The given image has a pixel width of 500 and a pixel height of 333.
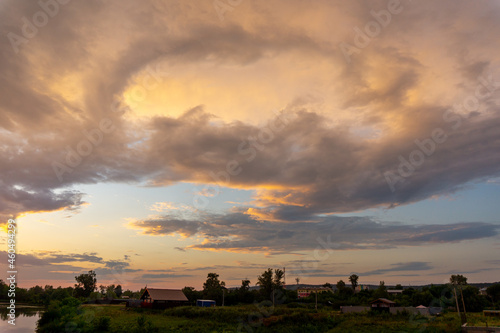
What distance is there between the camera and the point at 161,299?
7056 cm

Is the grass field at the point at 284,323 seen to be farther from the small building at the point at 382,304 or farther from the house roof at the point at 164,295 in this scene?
the house roof at the point at 164,295

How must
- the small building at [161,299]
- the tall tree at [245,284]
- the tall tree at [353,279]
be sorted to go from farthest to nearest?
the tall tree at [353,279] < the tall tree at [245,284] < the small building at [161,299]

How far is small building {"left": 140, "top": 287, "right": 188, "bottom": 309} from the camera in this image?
69.4m

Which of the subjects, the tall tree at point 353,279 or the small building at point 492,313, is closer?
the small building at point 492,313

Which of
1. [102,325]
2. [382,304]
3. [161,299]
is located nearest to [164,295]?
[161,299]

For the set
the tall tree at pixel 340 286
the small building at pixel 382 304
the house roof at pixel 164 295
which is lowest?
the tall tree at pixel 340 286

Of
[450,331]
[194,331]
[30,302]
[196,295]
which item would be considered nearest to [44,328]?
[194,331]

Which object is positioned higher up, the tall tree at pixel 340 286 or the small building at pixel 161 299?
the small building at pixel 161 299

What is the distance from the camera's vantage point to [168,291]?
7600 cm

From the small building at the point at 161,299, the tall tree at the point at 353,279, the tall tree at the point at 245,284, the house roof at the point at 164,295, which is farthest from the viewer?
the tall tree at the point at 353,279

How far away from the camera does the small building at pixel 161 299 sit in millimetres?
69438

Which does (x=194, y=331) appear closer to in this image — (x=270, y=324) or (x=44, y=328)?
(x=270, y=324)

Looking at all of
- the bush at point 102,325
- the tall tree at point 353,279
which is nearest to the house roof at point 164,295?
the bush at point 102,325

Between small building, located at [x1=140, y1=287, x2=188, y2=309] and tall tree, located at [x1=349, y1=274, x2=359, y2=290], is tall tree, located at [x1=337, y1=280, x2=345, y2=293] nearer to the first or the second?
tall tree, located at [x1=349, y1=274, x2=359, y2=290]
